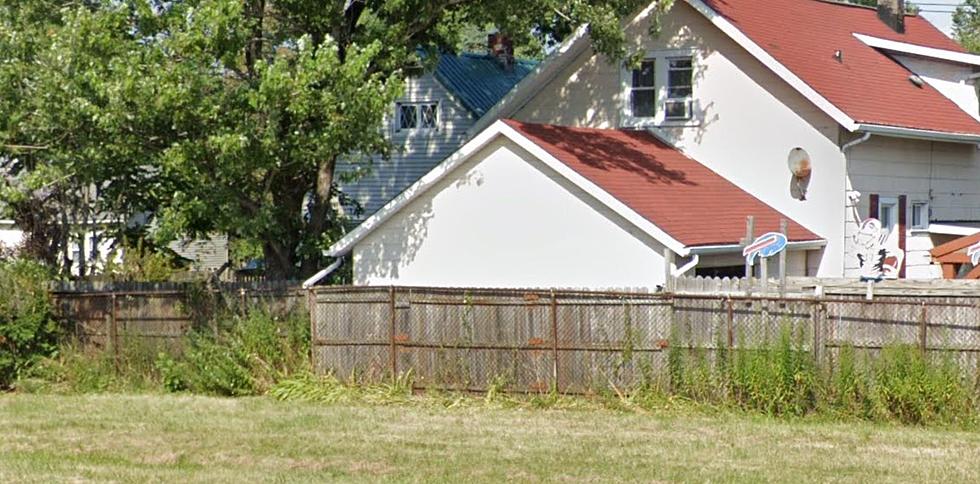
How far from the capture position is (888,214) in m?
27.3

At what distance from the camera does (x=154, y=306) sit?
22406 mm

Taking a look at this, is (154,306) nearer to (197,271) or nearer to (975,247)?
(197,271)

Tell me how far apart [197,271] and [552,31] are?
8857 millimetres

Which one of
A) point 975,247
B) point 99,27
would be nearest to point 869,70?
point 975,247

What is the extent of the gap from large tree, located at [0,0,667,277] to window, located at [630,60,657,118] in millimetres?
5203

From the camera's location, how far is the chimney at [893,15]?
32.5m

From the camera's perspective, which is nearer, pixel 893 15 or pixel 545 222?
pixel 545 222

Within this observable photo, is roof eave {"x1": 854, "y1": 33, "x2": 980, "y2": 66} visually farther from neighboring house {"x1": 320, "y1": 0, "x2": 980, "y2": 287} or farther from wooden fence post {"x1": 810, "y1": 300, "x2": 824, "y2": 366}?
wooden fence post {"x1": 810, "y1": 300, "x2": 824, "y2": 366}

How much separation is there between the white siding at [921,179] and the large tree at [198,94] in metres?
8.42

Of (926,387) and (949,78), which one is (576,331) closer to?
(926,387)

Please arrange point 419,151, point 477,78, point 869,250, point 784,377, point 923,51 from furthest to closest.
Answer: point 477,78
point 419,151
point 923,51
point 869,250
point 784,377

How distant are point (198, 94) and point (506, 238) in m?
5.31

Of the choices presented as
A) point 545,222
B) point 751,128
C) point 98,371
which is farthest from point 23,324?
point 751,128

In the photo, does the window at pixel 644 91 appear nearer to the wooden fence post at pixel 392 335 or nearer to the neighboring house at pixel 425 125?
the neighboring house at pixel 425 125
